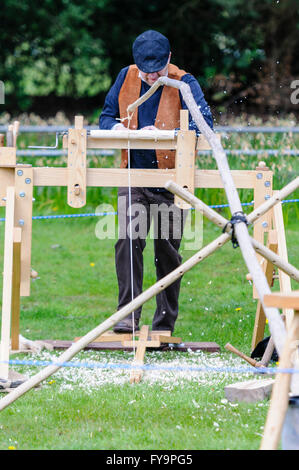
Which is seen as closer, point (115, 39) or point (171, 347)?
point (171, 347)

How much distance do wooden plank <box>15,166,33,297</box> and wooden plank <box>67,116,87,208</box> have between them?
0.80 feet

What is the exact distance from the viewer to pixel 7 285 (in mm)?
4574

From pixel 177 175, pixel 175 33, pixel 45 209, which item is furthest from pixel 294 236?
pixel 175 33

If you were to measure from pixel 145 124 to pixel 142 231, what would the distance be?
2.37 feet

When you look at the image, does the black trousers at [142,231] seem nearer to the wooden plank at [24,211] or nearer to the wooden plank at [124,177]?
the wooden plank at [124,177]

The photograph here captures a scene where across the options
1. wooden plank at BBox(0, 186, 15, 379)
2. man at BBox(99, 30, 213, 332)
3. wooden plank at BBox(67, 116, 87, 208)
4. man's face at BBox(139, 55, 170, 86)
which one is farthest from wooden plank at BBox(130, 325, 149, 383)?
man's face at BBox(139, 55, 170, 86)

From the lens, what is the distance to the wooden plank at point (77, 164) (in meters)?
4.64

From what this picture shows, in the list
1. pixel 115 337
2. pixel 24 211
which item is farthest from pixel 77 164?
pixel 115 337

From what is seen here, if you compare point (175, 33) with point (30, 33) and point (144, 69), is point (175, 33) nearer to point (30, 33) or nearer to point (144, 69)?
point (30, 33)

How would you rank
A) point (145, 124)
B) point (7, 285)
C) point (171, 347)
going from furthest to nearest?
1. point (171, 347)
2. point (145, 124)
3. point (7, 285)

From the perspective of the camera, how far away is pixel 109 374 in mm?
4852

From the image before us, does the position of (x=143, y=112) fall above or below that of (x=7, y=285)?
above

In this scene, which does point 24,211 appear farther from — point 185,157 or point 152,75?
point 152,75

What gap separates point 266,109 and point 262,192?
9.58 metres
